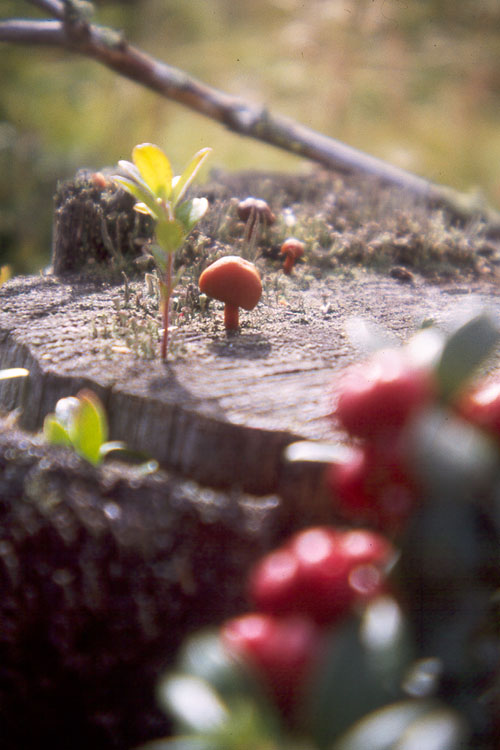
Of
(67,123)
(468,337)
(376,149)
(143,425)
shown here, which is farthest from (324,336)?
(376,149)

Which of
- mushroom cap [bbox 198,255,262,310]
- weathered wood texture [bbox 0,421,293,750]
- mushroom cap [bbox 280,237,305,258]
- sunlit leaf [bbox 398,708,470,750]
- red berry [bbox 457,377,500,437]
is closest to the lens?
sunlit leaf [bbox 398,708,470,750]

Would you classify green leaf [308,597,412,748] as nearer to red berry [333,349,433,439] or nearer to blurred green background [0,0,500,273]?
red berry [333,349,433,439]

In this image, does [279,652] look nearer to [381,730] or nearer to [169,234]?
[381,730]

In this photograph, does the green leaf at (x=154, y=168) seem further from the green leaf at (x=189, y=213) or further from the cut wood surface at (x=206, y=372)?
the cut wood surface at (x=206, y=372)

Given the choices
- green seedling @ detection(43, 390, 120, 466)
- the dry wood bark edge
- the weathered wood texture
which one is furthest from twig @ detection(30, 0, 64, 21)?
the weathered wood texture

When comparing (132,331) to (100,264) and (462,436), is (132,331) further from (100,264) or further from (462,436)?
(462,436)

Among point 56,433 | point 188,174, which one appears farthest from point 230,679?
point 188,174
